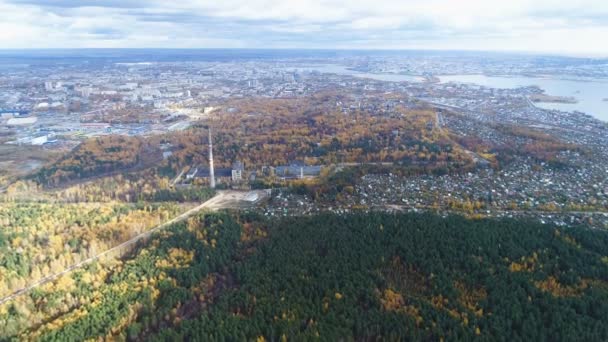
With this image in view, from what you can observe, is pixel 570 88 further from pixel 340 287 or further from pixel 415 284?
pixel 340 287

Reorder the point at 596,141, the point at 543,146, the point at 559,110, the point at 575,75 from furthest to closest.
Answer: the point at 575,75 → the point at 559,110 → the point at 596,141 → the point at 543,146

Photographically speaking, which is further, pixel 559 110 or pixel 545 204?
pixel 559 110

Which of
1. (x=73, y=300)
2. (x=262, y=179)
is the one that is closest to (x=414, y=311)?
(x=73, y=300)

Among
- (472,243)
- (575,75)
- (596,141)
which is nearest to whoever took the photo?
(472,243)

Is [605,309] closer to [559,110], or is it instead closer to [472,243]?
[472,243]

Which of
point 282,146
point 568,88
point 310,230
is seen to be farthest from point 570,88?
point 310,230

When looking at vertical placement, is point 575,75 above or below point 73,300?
above
